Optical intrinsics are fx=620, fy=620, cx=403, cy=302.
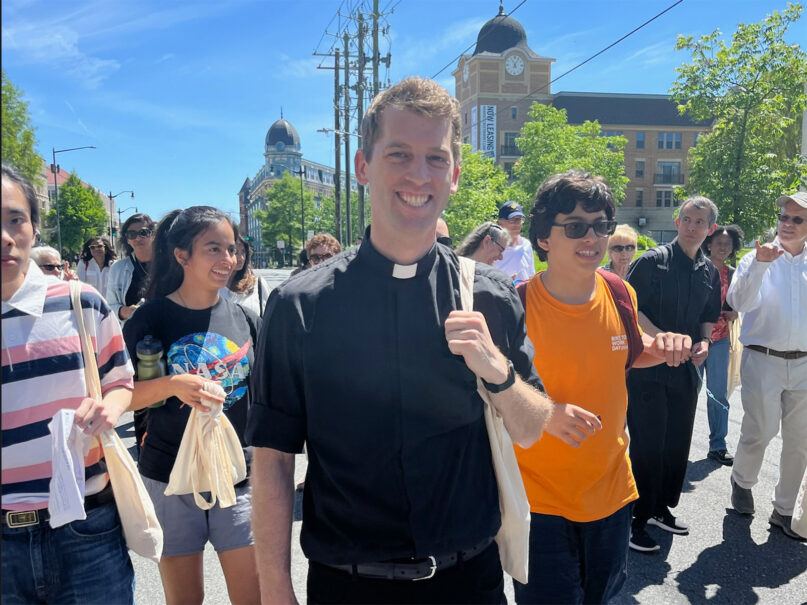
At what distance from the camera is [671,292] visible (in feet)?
14.5

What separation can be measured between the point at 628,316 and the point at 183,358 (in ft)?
6.73

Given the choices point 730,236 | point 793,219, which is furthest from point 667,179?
point 793,219

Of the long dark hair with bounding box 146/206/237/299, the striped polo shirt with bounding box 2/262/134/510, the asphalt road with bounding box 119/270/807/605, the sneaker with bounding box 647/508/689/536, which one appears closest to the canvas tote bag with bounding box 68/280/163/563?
the striped polo shirt with bounding box 2/262/134/510

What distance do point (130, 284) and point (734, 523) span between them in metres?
5.53

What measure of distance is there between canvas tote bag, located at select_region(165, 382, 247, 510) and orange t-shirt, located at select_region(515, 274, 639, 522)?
1272 mm

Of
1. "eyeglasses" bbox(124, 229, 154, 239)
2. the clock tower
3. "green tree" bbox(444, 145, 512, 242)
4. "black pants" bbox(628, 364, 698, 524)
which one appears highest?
the clock tower

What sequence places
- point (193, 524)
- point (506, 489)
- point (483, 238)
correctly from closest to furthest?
point (506, 489), point (193, 524), point (483, 238)

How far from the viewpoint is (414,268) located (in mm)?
1812

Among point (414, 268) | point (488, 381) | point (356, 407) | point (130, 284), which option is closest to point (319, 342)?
point (356, 407)

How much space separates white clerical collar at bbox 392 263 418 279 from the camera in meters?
1.80

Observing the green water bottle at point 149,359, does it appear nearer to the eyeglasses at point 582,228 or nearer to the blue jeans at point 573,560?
the blue jeans at point 573,560

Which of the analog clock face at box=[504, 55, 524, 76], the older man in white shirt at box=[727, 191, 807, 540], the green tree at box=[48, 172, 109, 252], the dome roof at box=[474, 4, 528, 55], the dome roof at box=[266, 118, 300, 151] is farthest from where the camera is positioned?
the dome roof at box=[266, 118, 300, 151]

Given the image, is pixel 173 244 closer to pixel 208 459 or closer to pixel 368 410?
pixel 208 459

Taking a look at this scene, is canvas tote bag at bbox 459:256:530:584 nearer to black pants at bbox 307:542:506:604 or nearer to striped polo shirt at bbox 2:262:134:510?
black pants at bbox 307:542:506:604
